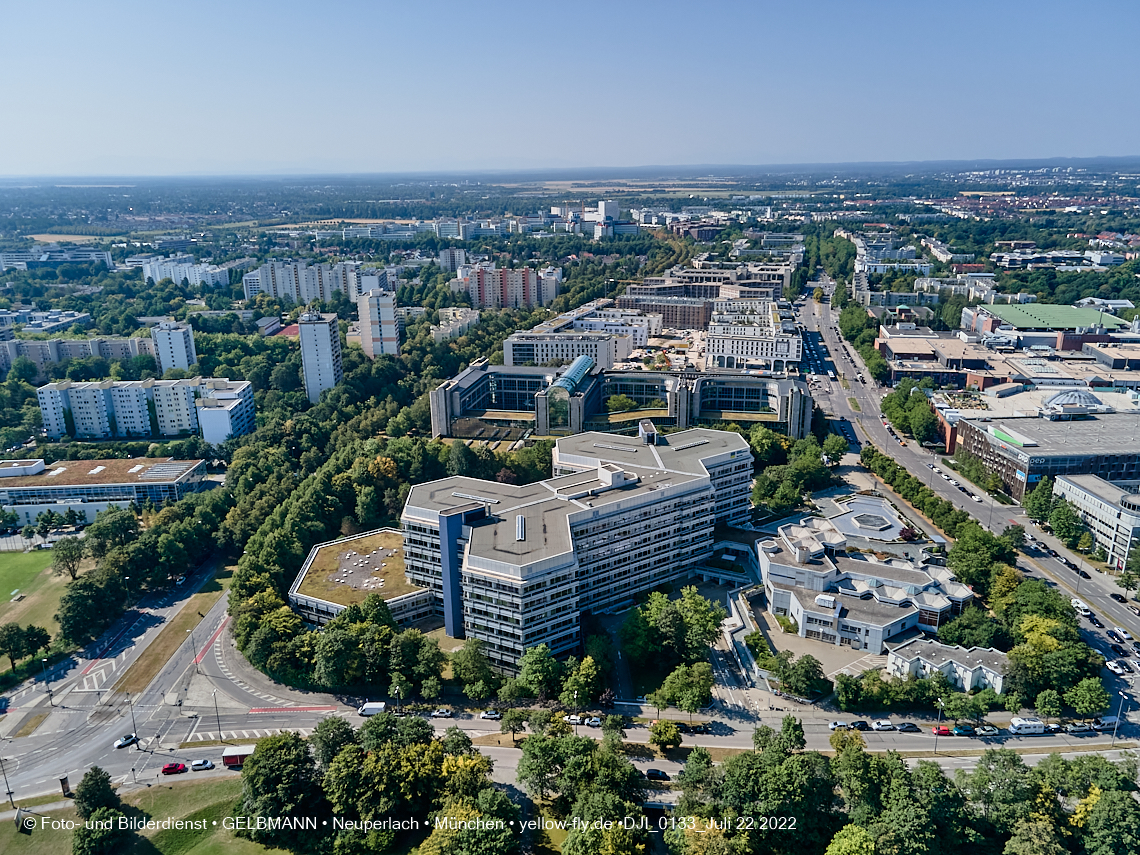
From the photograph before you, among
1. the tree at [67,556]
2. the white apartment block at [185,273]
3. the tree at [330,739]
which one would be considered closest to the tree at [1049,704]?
the tree at [330,739]

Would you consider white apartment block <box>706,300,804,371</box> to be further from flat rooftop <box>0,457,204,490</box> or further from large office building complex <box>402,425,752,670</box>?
flat rooftop <box>0,457,204,490</box>

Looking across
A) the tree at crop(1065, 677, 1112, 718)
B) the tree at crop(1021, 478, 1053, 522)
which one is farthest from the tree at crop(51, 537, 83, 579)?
the tree at crop(1021, 478, 1053, 522)

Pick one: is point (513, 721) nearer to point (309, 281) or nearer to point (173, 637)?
point (173, 637)

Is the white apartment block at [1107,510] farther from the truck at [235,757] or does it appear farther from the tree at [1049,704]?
the truck at [235,757]

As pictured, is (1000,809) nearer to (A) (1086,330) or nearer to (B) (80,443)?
(B) (80,443)

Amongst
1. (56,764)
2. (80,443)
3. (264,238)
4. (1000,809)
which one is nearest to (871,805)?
(1000,809)

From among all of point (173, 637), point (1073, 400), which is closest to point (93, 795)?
point (173, 637)

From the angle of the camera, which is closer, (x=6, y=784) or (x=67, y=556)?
(x=6, y=784)
